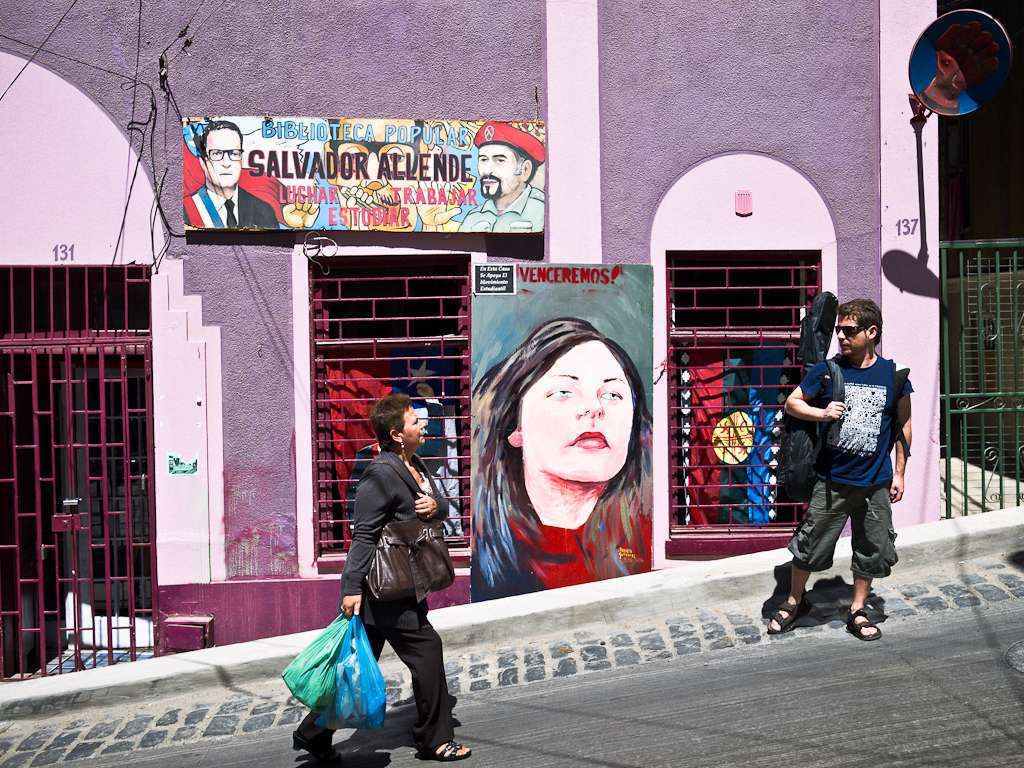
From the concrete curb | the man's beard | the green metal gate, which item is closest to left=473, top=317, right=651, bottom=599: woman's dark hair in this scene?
the concrete curb

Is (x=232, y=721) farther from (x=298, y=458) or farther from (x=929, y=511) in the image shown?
(x=929, y=511)

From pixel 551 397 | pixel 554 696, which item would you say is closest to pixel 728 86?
pixel 551 397

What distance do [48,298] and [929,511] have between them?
6965 millimetres

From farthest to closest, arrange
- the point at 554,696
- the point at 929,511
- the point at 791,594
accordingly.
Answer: the point at 929,511, the point at 791,594, the point at 554,696

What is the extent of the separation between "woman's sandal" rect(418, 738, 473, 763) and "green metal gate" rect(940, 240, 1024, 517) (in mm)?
4776

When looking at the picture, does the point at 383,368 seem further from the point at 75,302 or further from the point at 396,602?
the point at 396,602

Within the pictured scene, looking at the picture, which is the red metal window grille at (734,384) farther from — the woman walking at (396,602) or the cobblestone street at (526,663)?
the woman walking at (396,602)

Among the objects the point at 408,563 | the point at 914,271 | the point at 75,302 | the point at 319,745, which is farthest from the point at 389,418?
the point at 914,271

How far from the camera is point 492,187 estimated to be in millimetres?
8070

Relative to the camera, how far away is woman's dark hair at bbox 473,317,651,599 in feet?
26.7

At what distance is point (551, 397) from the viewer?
8.21 m

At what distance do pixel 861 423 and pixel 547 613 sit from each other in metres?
2.35

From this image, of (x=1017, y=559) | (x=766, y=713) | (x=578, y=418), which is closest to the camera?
(x=766, y=713)

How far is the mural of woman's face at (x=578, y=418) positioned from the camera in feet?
26.9
